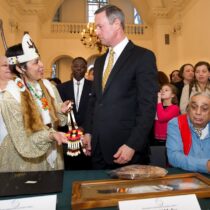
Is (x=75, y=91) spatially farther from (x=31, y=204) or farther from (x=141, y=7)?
(x=141, y=7)

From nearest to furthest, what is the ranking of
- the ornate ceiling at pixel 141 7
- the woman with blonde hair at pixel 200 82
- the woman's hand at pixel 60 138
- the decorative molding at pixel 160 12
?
the woman's hand at pixel 60 138 < the woman with blonde hair at pixel 200 82 < the ornate ceiling at pixel 141 7 < the decorative molding at pixel 160 12

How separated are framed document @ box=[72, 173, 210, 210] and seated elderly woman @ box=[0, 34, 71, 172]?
0.61 m

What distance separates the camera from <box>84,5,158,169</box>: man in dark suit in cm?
201

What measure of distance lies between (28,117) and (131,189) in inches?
44.7

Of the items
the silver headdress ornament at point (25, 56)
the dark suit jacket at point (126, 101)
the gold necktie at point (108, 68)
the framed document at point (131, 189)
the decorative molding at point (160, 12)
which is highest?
the decorative molding at point (160, 12)

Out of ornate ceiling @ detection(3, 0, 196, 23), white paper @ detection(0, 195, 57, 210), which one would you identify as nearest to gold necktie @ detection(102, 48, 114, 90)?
white paper @ detection(0, 195, 57, 210)

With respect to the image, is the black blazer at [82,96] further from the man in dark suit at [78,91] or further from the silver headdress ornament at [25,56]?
the silver headdress ornament at [25,56]

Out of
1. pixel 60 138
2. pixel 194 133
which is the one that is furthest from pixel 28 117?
pixel 194 133

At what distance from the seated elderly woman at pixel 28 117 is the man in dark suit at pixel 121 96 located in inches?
12.3

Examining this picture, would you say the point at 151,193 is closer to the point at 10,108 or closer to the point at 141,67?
the point at 141,67

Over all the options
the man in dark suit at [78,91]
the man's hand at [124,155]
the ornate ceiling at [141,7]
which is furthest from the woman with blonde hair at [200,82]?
the ornate ceiling at [141,7]

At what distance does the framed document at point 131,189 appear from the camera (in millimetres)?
1144

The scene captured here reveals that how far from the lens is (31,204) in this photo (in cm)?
114

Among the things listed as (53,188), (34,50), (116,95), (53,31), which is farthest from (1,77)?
(53,31)
